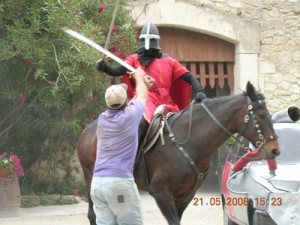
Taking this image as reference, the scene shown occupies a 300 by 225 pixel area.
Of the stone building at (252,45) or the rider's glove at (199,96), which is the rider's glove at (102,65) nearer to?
the rider's glove at (199,96)

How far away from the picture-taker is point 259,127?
726 centimetres

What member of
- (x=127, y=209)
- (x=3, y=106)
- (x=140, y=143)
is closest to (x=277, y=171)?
(x=140, y=143)

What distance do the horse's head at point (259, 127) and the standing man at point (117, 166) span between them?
133 centimetres

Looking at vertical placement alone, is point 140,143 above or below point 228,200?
above

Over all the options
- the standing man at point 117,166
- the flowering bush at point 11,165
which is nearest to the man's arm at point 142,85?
the standing man at point 117,166

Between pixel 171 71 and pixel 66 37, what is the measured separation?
380 cm

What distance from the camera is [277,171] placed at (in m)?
7.68

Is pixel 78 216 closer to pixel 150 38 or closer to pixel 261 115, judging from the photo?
pixel 150 38

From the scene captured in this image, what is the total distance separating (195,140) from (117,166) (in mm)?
1564

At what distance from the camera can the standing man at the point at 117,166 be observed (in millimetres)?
6035

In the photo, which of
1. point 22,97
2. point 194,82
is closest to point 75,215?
point 22,97

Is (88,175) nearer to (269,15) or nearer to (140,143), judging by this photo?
(140,143)

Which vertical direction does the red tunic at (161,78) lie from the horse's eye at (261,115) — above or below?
above

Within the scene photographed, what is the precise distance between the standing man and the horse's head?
52.5 inches
